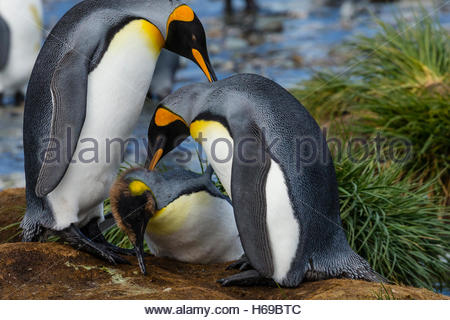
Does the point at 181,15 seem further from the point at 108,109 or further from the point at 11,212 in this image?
the point at 11,212

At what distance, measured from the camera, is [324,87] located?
17.8 ft

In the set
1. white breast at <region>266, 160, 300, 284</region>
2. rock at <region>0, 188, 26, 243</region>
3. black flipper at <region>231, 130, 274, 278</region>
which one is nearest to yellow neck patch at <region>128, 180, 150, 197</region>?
black flipper at <region>231, 130, 274, 278</region>

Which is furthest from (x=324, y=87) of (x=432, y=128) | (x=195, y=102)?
(x=195, y=102)

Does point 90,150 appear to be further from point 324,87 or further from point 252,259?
point 324,87

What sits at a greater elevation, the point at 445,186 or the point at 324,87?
the point at 324,87

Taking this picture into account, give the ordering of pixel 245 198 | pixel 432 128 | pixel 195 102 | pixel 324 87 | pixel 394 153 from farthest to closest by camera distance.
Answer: pixel 324 87 < pixel 432 128 < pixel 394 153 < pixel 195 102 < pixel 245 198

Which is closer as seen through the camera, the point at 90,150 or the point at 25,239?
the point at 90,150

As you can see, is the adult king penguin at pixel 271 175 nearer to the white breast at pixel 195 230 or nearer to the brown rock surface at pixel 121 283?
the brown rock surface at pixel 121 283

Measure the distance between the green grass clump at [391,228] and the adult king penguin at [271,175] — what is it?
0.63m

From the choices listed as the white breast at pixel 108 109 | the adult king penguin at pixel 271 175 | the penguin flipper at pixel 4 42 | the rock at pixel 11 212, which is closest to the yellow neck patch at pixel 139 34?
the white breast at pixel 108 109

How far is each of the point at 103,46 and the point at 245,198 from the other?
0.90 meters

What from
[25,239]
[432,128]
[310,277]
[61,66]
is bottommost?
[310,277]

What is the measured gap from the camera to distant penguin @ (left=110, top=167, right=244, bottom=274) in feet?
9.31

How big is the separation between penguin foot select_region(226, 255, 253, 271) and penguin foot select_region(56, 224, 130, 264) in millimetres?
452
